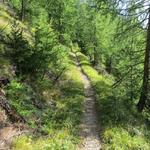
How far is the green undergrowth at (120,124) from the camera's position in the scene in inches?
598

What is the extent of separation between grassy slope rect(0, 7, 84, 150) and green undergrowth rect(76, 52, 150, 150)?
1488 mm

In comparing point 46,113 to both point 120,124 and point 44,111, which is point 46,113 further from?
point 120,124

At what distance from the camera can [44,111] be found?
1781 centimetres

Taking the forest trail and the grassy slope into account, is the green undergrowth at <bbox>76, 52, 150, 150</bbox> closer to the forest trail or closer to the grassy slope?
the forest trail

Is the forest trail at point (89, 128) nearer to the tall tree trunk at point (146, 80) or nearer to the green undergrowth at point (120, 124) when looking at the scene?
the green undergrowth at point (120, 124)

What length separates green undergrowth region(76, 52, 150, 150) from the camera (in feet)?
49.8

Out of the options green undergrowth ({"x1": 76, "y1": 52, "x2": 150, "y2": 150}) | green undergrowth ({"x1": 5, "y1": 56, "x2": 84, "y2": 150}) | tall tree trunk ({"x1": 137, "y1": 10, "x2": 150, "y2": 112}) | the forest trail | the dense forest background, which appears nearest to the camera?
green undergrowth ({"x1": 5, "y1": 56, "x2": 84, "y2": 150})

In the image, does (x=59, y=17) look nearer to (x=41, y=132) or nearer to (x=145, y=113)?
(x=145, y=113)

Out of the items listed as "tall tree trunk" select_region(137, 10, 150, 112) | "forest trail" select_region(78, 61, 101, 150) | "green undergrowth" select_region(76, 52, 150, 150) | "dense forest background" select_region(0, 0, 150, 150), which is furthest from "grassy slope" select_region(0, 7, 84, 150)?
"tall tree trunk" select_region(137, 10, 150, 112)

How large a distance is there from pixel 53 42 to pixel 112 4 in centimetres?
483

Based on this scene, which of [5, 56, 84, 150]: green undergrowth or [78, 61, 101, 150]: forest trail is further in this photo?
[78, 61, 101, 150]: forest trail

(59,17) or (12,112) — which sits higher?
(59,17)

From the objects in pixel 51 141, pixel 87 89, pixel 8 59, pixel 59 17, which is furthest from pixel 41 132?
pixel 59 17

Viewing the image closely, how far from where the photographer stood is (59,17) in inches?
1809
